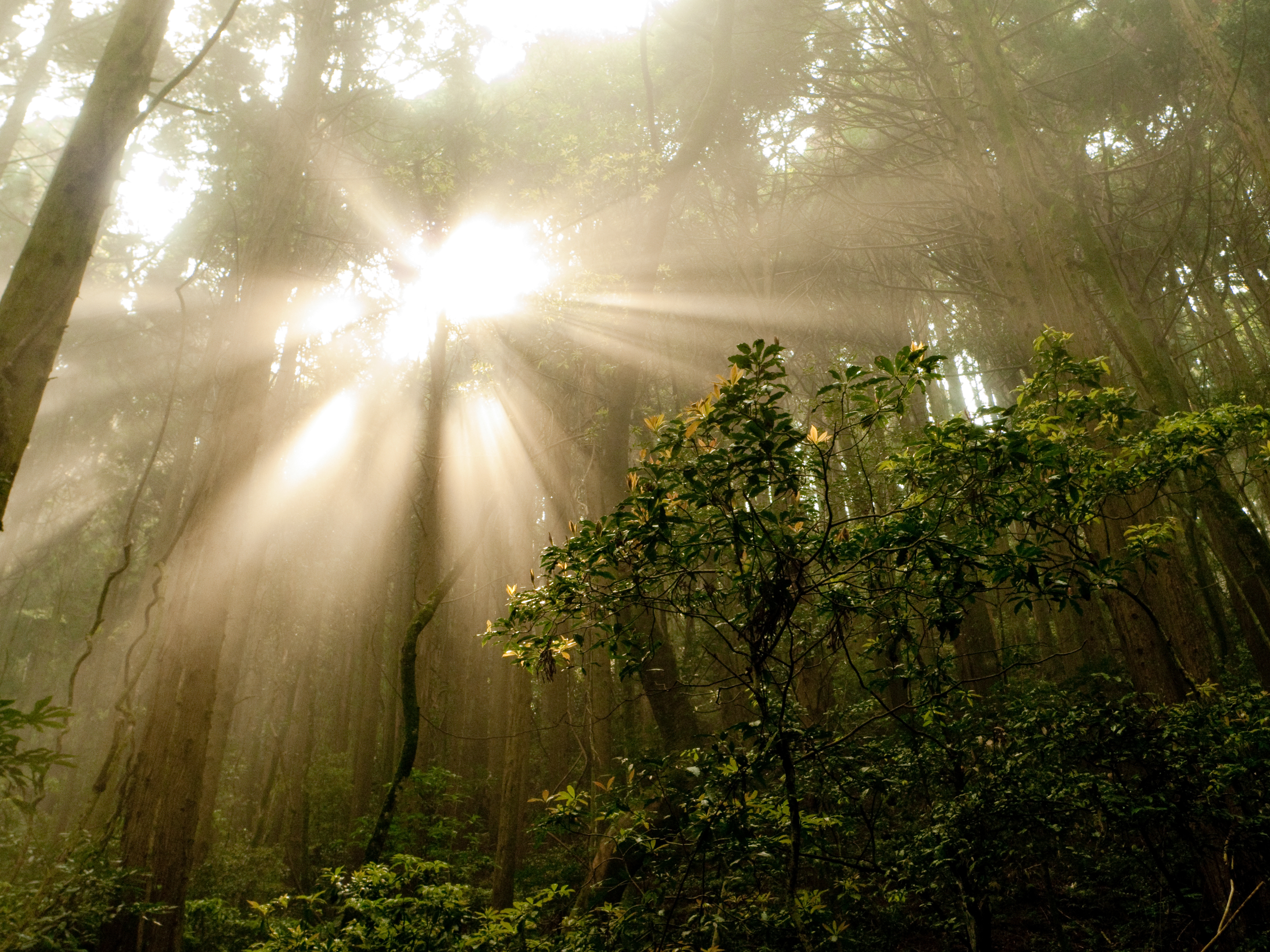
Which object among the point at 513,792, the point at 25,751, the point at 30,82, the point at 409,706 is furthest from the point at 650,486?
the point at 30,82

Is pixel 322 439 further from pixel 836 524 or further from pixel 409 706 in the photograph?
pixel 836 524

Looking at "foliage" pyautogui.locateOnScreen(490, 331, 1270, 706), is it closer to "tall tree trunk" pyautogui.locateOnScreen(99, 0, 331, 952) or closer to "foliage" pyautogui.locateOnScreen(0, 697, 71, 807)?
"foliage" pyautogui.locateOnScreen(0, 697, 71, 807)

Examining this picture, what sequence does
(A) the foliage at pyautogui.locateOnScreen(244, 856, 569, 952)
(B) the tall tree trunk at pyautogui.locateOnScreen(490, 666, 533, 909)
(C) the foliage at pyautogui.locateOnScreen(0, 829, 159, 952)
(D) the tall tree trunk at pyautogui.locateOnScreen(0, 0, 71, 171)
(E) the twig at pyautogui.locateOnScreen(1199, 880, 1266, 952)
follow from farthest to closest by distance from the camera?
(D) the tall tree trunk at pyautogui.locateOnScreen(0, 0, 71, 171) → (B) the tall tree trunk at pyautogui.locateOnScreen(490, 666, 533, 909) → (C) the foliage at pyautogui.locateOnScreen(0, 829, 159, 952) → (A) the foliage at pyautogui.locateOnScreen(244, 856, 569, 952) → (E) the twig at pyautogui.locateOnScreen(1199, 880, 1266, 952)

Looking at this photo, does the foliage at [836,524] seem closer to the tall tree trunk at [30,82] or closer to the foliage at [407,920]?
the foliage at [407,920]

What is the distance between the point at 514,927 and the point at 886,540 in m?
2.94

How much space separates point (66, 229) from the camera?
2805 millimetres

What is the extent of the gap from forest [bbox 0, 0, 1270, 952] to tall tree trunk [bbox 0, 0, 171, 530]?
2cm

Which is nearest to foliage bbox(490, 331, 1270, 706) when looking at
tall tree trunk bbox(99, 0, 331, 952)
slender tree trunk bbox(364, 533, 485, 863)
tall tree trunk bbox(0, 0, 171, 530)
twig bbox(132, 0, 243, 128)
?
tall tree trunk bbox(0, 0, 171, 530)

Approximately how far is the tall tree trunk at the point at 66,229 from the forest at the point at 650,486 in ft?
0.06

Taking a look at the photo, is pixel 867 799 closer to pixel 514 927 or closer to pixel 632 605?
pixel 514 927

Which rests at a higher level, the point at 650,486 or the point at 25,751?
the point at 650,486

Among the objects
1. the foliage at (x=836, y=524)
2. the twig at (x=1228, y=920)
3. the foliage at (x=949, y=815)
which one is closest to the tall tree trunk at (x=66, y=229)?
the foliage at (x=836, y=524)

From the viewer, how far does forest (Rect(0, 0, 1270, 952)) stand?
3.02 metres

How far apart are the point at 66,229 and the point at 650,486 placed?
2641 mm
